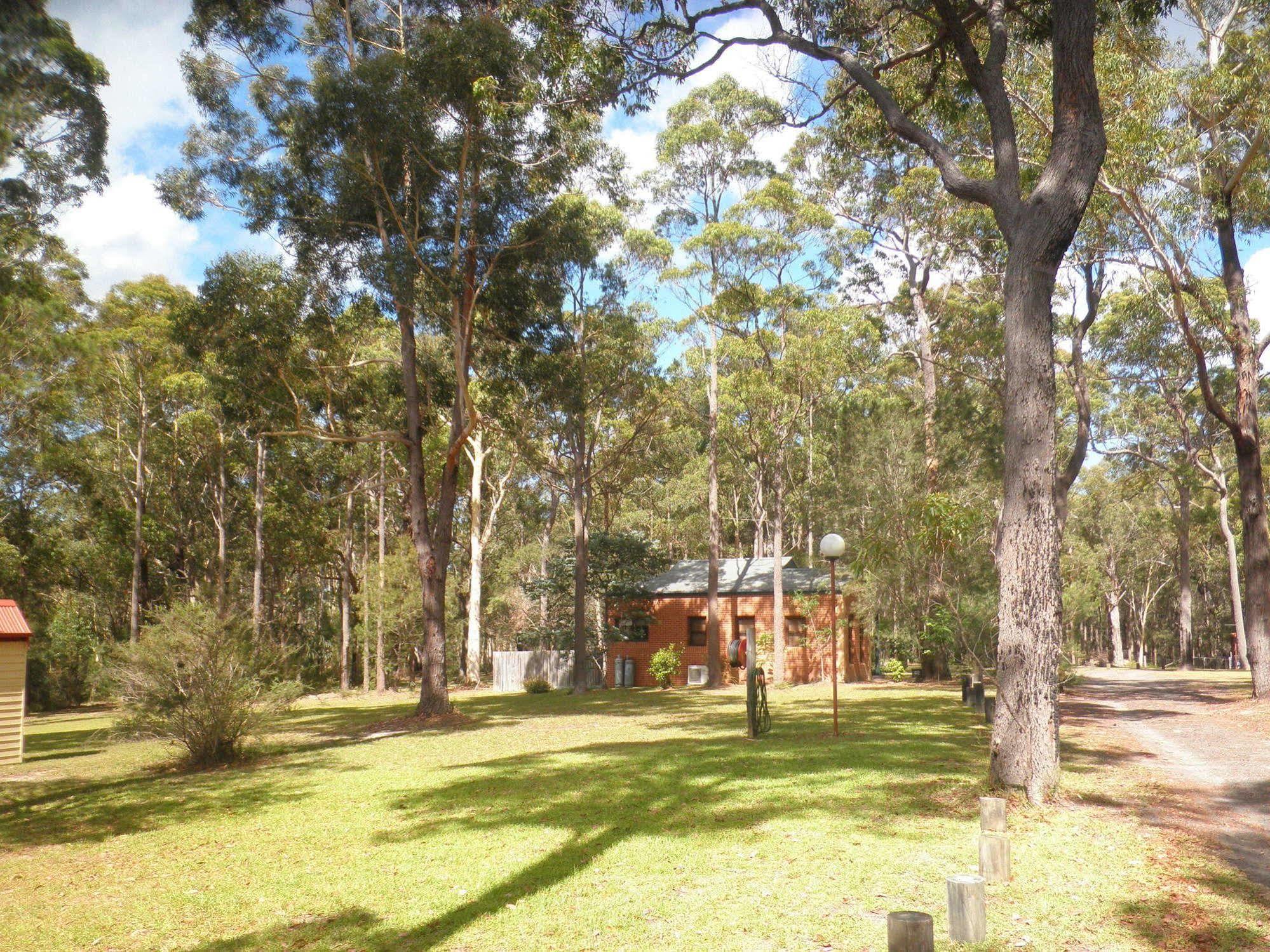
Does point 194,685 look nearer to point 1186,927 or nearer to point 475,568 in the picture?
point 1186,927

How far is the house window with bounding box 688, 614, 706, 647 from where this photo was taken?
29.4m

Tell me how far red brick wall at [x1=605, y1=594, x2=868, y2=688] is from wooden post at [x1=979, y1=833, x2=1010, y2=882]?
21.9 meters

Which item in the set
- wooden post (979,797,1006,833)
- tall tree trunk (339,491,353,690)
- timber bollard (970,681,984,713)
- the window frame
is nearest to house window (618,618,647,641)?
the window frame

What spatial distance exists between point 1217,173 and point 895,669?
54.1ft

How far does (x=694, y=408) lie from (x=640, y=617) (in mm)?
7639

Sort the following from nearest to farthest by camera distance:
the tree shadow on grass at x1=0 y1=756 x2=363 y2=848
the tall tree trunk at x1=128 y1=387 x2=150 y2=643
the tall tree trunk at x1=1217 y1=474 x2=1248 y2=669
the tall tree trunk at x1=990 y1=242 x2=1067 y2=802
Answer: the tall tree trunk at x1=990 y1=242 x2=1067 y2=802 → the tree shadow on grass at x1=0 y1=756 x2=363 y2=848 → the tall tree trunk at x1=128 y1=387 x2=150 y2=643 → the tall tree trunk at x1=1217 y1=474 x2=1248 y2=669

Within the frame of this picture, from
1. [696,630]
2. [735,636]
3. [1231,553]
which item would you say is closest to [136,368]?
[696,630]

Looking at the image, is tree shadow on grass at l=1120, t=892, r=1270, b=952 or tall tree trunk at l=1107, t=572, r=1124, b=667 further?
tall tree trunk at l=1107, t=572, r=1124, b=667

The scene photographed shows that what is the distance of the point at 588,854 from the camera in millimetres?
6426

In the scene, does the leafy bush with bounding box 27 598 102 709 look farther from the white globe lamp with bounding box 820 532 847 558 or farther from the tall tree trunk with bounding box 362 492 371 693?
the white globe lamp with bounding box 820 532 847 558

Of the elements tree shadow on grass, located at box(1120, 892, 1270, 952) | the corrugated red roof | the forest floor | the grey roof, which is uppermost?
the grey roof

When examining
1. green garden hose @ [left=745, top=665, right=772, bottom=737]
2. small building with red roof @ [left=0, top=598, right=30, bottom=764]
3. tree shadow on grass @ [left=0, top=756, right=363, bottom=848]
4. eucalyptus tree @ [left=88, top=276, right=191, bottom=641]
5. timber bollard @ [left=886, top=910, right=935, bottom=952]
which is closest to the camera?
timber bollard @ [left=886, top=910, right=935, bottom=952]

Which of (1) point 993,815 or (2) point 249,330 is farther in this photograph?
(2) point 249,330

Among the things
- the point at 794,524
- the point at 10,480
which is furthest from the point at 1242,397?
the point at 10,480
